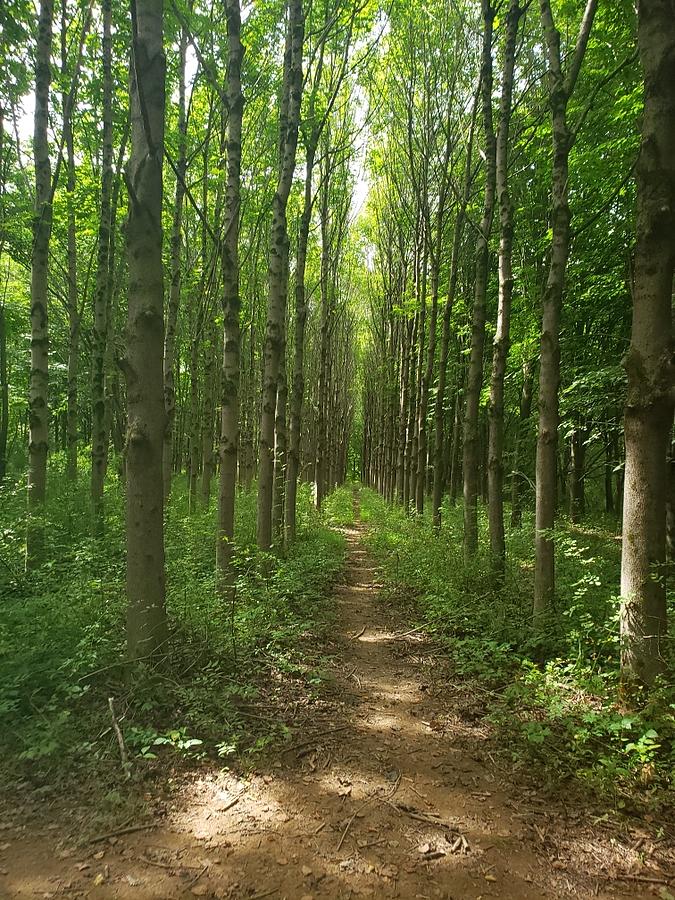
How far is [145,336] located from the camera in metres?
3.94

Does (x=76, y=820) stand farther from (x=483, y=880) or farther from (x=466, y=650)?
(x=466, y=650)

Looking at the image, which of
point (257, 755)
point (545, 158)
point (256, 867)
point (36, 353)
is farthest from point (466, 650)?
point (545, 158)

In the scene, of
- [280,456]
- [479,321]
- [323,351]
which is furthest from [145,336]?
[323,351]

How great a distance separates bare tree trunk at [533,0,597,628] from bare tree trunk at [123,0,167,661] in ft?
13.5

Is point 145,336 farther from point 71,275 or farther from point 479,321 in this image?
point 71,275

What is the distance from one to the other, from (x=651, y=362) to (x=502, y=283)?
13.3 feet

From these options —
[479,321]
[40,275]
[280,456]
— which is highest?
[40,275]

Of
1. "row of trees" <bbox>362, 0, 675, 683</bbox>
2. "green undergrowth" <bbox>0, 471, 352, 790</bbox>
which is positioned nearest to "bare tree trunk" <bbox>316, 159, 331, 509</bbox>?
"row of trees" <bbox>362, 0, 675, 683</bbox>

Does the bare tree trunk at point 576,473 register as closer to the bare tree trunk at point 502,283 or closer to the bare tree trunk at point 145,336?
the bare tree trunk at point 502,283

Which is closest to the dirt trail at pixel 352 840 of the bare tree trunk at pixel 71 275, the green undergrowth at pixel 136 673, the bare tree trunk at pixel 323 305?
the green undergrowth at pixel 136 673

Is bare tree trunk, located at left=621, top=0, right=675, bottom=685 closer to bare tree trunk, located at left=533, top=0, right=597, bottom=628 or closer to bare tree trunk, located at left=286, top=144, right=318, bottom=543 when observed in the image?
bare tree trunk, located at left=533, top=0, right=597, bottom=628

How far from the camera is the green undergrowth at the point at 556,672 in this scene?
3092mm

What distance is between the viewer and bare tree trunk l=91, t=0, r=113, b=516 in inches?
359

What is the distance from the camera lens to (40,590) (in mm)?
6137
